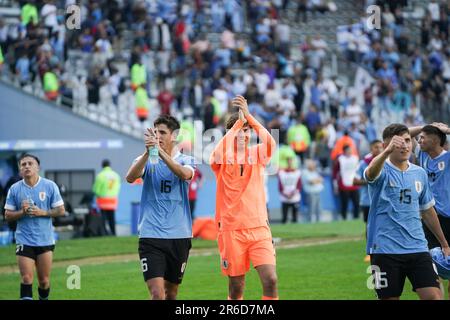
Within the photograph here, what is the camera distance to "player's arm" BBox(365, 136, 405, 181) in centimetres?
1000

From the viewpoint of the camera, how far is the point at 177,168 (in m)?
10.9

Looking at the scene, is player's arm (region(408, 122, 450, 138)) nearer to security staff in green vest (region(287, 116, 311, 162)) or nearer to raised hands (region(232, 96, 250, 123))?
raised hands (region(232, 96, 250, 123))

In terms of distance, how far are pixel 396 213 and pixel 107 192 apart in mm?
16248

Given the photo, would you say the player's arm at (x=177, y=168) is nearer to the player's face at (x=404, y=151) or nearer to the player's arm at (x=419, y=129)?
the player's face at (x=404, y=151)

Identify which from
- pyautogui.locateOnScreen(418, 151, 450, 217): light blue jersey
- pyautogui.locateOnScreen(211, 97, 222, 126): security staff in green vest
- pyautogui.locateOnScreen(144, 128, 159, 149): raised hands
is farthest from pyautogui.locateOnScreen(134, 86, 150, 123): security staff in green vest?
pyautogui.locateOnScreen(144, 128, 159, 149): raised hands

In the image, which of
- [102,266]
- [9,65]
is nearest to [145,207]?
[102,266]

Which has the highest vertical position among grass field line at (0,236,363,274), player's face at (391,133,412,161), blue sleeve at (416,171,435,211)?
player's face at (391,133,412,161)

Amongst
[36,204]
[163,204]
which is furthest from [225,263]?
[36,204]

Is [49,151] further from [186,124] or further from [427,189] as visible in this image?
[427,189]

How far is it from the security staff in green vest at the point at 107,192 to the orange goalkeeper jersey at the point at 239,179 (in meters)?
14.9

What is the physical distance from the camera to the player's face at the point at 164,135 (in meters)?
11.2

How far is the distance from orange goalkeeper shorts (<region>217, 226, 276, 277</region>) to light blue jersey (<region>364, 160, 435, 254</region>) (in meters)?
1.15

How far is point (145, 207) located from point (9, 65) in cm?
1974

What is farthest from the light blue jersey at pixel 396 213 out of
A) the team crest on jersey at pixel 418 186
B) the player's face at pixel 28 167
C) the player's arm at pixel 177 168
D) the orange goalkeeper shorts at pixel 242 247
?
the player's face at pixel 28 167
